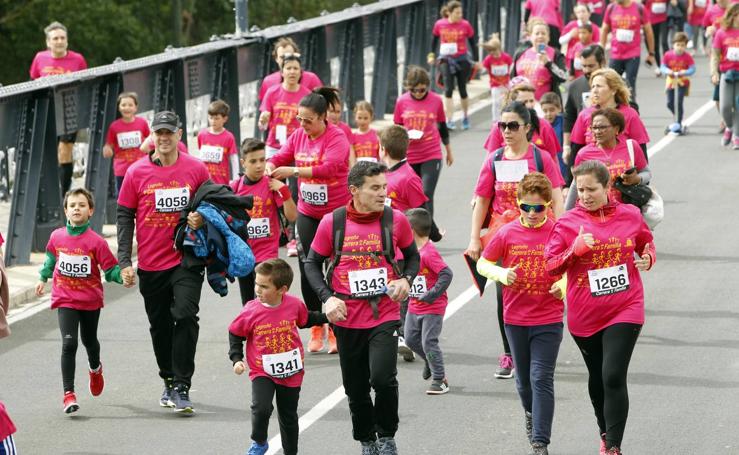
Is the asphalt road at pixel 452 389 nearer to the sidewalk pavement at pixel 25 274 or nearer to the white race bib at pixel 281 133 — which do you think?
the sidewalk pavement at pixel 25 274

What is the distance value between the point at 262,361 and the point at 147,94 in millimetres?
10222

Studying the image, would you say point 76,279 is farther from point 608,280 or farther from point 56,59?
point 56,59

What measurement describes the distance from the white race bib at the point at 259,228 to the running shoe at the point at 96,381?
5.43 ft

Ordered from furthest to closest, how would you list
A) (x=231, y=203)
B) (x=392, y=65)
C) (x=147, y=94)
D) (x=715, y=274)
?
(x=392, y=65)
(x=147, y=94)
(x=715, y=274)
(x=231, y=203)

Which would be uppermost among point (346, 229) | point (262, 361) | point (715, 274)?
point (346, 229)

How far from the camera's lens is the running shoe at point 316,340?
13305 millimetres

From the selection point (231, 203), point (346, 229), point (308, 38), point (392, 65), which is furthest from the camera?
point (392, 65)

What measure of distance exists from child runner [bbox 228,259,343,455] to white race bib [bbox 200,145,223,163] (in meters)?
7.11

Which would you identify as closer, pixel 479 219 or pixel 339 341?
pixel 339 341

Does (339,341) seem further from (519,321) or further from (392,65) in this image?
(392,65)

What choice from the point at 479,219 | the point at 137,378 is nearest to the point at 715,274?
the point at 479,219

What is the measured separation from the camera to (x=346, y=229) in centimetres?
1002

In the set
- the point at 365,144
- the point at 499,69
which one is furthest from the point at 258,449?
the point at 499,69

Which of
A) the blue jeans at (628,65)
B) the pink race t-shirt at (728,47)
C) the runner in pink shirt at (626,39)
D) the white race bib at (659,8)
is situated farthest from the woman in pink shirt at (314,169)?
the white race bib at (659,8)
